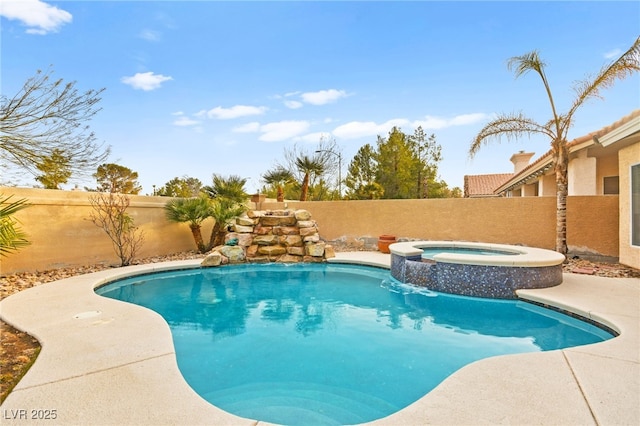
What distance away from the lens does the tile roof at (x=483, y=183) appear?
78.6 feet

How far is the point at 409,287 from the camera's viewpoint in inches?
272

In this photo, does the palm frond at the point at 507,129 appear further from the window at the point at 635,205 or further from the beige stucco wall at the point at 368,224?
the beige stucco wall at the point at 368,224

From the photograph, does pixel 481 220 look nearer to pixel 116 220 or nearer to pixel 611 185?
pixel 611 185

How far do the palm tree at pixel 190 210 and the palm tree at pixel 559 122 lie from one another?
8.49m

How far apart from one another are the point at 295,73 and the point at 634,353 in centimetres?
1327

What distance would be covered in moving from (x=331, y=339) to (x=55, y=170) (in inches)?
327

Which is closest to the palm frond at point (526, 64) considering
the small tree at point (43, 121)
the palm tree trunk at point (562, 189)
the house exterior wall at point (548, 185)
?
the palm tree trunk at point (562, 189)

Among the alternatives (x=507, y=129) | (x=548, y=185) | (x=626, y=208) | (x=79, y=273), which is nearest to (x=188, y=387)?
(x=79, y=273)

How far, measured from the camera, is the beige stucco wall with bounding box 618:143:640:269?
6.86 meters

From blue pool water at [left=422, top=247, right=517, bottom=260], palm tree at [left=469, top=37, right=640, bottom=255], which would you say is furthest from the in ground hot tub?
palm tree at [left=469, top=37, right=640, bottom=255]

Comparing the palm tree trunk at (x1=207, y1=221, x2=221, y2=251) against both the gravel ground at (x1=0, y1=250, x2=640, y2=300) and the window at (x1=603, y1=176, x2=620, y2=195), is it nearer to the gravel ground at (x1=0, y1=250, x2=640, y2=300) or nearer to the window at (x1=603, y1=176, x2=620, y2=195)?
the gravel ground at (x1=0, y1=250, x2=640, y2=300)

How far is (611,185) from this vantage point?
10969 mm

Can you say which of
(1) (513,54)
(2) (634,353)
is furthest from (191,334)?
(1) (513,54)

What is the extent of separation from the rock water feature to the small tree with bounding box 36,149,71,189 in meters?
4.36
